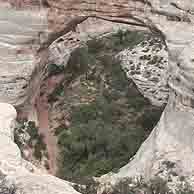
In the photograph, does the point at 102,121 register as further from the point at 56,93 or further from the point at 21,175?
the point at 21,175

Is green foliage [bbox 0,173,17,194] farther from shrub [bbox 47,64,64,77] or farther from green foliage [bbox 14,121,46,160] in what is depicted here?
shrub [bbox 47,64,64,77]

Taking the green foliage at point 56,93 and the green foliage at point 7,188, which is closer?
the green foliage at point 7,188

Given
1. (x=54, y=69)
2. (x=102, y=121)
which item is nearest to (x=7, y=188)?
(x=102, y=121)

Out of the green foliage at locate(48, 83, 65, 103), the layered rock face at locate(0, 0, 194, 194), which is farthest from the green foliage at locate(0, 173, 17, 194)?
the green foliage at locate(48, 83, 65, 103)

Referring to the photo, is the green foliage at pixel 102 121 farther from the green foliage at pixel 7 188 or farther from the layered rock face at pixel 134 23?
the green foliage at pixel 7 188

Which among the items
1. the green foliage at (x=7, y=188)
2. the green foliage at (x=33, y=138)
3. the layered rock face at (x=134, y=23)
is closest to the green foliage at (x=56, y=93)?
the layered rock face at (x=134, y=23)

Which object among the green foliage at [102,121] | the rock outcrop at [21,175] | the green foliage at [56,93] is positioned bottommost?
the green foliage at [56,93]

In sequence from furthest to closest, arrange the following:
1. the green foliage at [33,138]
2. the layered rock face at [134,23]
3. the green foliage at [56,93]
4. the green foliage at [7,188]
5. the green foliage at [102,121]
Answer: the green foliage at [56,93]
the green foliage at [33,138]
the green foliage at [102,121]
the layered rock face at [134,23]
the green foliage at [7,188]

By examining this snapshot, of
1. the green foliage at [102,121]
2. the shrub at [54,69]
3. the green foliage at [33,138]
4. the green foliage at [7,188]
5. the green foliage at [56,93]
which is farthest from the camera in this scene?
the shrub at [54,69]
